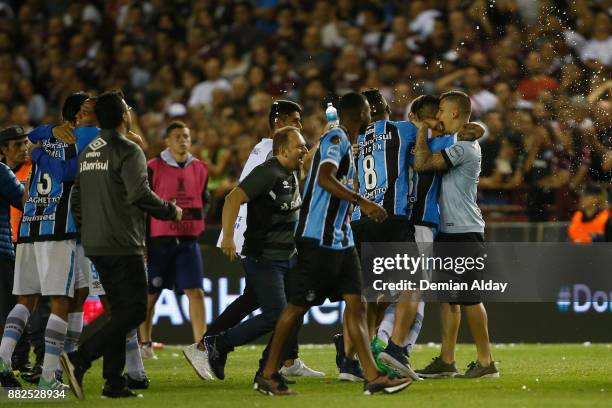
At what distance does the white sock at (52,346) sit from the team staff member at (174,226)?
11.6ft

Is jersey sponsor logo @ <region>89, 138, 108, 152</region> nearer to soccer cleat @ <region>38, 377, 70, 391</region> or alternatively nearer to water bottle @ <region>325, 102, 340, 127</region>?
water bottle @ <region>325, 102, 340, 127</region>

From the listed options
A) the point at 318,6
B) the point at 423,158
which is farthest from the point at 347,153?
the point at 318,6

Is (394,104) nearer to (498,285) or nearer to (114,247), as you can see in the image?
(498,285)

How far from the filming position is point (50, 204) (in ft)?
34.3

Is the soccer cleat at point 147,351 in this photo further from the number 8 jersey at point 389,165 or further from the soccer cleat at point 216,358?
the number 8 jersey at point 389,165

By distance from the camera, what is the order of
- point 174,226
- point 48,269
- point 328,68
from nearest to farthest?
point 48,269 < point 174,226 < point 328,68

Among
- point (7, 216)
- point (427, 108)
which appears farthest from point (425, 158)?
point (7, 216)

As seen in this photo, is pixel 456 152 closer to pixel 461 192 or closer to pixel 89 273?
pixel 461 192

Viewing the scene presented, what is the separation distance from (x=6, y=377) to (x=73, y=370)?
143 centimetres

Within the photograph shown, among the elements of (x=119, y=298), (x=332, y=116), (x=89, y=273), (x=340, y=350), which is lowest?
(x=340, y=350)

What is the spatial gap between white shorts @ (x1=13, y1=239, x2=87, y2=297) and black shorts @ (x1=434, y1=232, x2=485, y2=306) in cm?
300

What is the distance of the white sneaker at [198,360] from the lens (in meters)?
11.1

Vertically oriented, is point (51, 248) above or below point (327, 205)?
below

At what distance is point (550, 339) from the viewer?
1496 cm
